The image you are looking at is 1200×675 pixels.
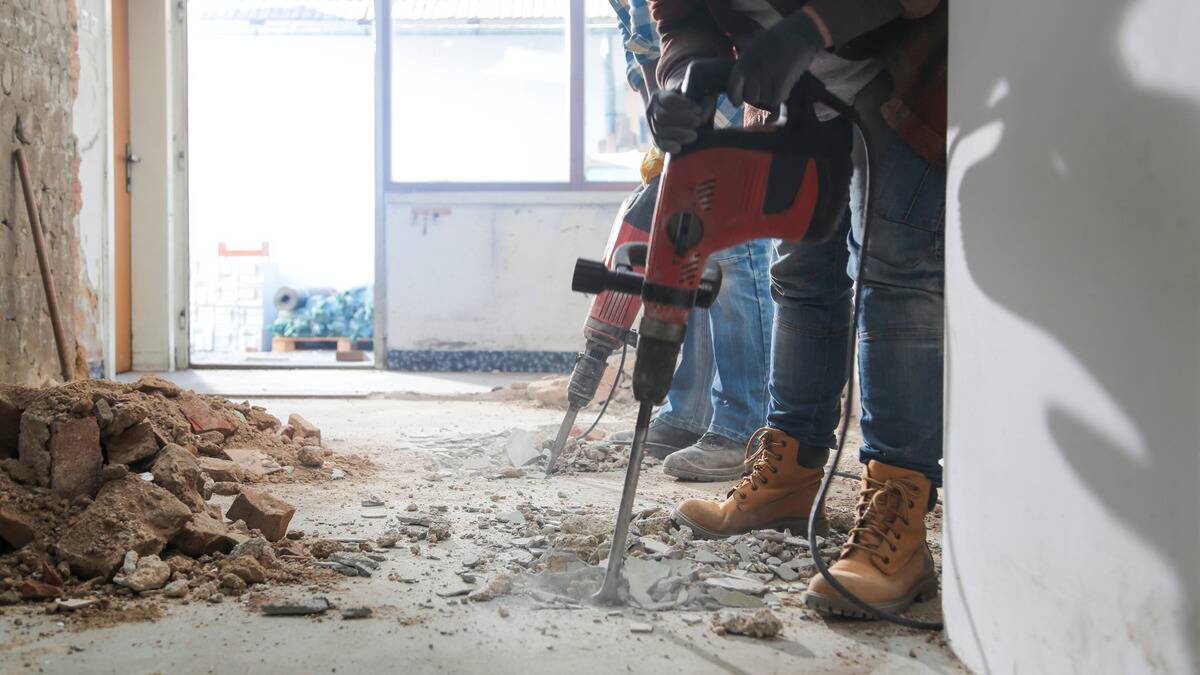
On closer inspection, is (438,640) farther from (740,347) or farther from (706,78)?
(740,347)

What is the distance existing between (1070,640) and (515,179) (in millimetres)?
4967

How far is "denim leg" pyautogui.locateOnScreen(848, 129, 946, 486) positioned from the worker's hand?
28 centimetres

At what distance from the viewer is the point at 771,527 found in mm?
1599

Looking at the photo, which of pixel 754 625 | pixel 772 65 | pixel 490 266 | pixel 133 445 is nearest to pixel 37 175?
pixel 133 445

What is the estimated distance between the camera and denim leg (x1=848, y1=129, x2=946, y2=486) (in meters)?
1.32

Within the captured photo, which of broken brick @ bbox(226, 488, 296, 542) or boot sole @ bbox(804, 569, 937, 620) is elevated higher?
broken brick @ bbox(226, 488, 296, 542)

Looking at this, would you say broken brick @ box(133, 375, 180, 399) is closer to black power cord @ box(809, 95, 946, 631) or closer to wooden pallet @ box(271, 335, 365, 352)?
black power cord @ box(809, 95, 946, 631)

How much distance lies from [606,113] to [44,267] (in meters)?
3.23

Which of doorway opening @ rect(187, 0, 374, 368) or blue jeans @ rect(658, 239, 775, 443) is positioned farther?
doorway opening @ rect(187, 0, 374, 368)

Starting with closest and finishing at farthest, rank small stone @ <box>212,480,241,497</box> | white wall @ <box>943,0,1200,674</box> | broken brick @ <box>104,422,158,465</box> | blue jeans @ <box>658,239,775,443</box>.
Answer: white wall @ <box>943,0,1200,674</box> → broken brick @ <box>104,422,158,465</box> → small stone @ <box>212,480,241,497</box> → blue jeans @ <box>658,239,775,443</box>

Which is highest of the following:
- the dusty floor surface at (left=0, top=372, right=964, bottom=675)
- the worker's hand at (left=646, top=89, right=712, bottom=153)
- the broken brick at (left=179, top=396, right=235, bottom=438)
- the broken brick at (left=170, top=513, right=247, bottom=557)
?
the worker's hand at (left=646, top=89, right=712, bottom=153)

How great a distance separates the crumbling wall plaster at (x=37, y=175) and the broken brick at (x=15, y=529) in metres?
1.82

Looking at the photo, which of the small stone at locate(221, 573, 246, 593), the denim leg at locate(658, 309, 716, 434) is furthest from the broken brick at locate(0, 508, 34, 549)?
the denim leg at locate(658, 309, 716, 434)

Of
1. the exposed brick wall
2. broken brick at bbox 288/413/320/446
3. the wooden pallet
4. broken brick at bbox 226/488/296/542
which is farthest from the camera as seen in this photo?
the wooden pallet
